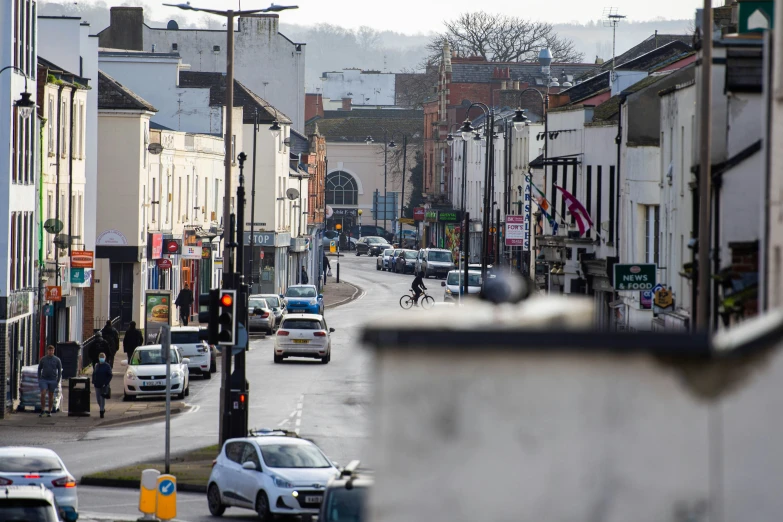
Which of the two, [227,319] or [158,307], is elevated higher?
[227,319]

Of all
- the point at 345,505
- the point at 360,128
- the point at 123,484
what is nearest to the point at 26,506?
the point at 345,505

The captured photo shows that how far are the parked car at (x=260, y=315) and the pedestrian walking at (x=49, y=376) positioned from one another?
20.2 metres

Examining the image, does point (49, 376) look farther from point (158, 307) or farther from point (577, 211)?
point (577, 211)

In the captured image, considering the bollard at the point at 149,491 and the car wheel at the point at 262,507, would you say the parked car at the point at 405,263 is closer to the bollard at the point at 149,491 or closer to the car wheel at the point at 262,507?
the car wheel at the point at 262,507

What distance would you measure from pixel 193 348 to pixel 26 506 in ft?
Result: 81.8

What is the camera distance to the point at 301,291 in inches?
2361

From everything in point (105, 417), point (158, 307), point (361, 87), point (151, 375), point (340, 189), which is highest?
point (361, 87)

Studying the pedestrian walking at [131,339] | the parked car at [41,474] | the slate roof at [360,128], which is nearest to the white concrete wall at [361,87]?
the slate roof at [360,128]

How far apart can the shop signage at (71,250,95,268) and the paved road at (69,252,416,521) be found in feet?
17.2

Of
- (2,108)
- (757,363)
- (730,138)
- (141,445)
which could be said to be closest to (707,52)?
(730,138)

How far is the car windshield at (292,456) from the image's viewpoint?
2017 centimetres

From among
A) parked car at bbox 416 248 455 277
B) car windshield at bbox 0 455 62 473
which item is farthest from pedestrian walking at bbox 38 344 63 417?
parked car at bbox 416 248 455 277

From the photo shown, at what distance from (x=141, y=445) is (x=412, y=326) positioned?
24.2 m

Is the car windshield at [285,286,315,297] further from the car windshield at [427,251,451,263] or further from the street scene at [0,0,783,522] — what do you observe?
the car windshield at [427,251,451,263]
